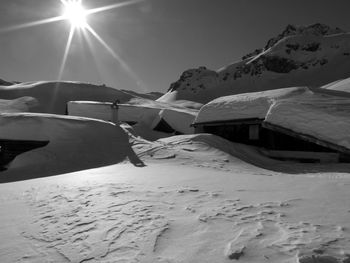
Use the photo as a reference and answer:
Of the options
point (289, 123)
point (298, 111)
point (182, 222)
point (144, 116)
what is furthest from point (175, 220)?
point (144, 116)

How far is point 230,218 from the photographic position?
3682 millimetres

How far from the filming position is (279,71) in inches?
3893

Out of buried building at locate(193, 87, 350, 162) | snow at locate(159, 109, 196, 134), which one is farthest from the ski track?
snow at locate(159, 109, 196, 134)

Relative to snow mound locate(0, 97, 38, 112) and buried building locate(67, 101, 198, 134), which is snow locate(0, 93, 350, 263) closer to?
buried building locate(67, 101, 198, 134)

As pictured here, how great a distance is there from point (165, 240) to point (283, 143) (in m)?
12.4

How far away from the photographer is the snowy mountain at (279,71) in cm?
8788

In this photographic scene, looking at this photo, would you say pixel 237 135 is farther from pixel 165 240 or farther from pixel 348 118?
pixel 165 240

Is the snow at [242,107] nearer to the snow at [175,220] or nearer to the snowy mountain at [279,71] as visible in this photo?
the snow at [175,220]

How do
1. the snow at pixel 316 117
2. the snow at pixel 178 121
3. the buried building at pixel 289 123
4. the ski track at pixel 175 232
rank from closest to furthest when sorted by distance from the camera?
the ski track at pixel 175 232 < the snow at pixel 316 117 < the buried building at pixel 289 123 < the snow at pixel 178 121

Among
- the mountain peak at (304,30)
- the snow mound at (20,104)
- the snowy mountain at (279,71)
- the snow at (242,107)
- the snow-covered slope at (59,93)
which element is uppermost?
the mountain peak at (304,30)

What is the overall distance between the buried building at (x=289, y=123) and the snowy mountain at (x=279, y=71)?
7074 centimetres

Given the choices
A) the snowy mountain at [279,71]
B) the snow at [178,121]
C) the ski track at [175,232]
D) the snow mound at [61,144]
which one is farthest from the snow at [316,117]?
the snowy mountain at [279,71]

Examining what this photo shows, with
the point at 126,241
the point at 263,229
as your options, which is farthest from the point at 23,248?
the point at 263,229

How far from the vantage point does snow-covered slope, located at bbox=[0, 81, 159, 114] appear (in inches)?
2204
